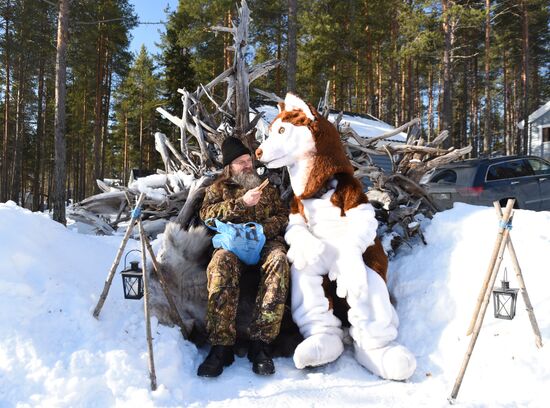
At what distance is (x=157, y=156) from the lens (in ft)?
87.2

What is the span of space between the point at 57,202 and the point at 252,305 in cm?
631

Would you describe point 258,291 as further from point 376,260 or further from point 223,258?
point 376,260

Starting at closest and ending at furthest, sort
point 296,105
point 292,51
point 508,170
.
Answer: point 296,105 < point 508,170 < point 292,51

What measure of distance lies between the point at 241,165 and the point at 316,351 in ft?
5.58

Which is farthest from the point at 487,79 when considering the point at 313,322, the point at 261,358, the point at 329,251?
the point at 261,358

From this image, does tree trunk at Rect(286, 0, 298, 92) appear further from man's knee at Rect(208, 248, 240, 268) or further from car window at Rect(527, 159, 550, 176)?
man's knee at Rect(208, 248, 240, 268)

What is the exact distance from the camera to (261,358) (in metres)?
2.99

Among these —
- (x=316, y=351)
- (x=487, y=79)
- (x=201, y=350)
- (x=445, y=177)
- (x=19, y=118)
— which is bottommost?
(x=201, y=350)

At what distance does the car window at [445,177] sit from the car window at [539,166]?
164 cm

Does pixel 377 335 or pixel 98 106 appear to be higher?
pixel 98 106

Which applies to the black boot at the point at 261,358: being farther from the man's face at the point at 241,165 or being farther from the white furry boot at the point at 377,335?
the man's face at the point at 241,165

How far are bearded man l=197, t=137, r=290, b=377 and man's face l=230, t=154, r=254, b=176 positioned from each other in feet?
0.87

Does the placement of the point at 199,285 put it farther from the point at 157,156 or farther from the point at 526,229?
the point at 157,156

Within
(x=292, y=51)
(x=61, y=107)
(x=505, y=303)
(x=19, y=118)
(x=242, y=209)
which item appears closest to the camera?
(x=505, y=303)
